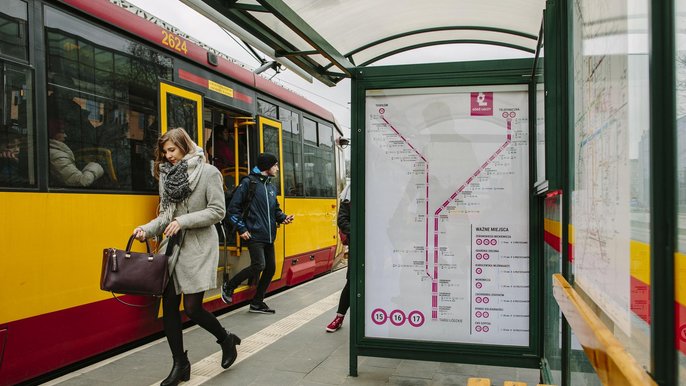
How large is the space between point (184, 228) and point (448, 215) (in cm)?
182

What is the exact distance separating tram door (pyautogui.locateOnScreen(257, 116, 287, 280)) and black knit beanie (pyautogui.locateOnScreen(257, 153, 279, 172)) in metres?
1.03

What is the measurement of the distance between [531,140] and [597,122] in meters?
2.03

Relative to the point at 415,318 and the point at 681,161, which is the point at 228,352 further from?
the point at 681,161

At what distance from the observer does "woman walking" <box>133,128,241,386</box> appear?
3854 mm

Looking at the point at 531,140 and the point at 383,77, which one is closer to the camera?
the point at 531,140

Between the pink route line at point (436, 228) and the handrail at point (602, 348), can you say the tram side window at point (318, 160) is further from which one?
the handrail at point (602, 348)

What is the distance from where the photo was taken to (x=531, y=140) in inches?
142

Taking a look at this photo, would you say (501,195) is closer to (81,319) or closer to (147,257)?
(147,257)

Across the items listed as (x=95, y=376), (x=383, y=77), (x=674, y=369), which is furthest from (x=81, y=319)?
(x=674, y=369)

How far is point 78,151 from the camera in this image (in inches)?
167

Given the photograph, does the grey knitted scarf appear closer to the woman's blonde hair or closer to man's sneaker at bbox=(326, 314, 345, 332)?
the woman's blonde hair

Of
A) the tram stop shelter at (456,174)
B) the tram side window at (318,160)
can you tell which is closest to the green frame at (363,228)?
the tram stop shelter at (456,174)

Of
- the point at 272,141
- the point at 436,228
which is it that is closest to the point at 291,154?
the point at 272,141

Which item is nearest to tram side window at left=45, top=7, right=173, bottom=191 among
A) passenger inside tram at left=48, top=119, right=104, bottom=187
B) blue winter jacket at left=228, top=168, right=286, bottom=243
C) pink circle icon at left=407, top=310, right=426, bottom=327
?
passenger inside tram at left=48, top=119, right=104, bottom=187
